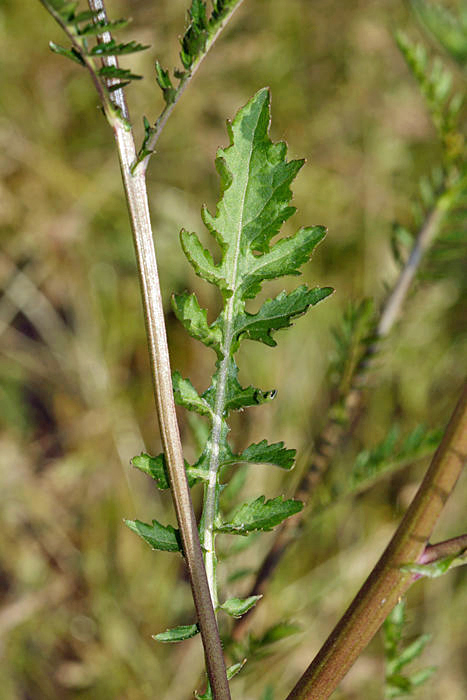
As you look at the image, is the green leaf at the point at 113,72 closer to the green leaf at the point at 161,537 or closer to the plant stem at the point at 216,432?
the plant stem at the point at 216,432

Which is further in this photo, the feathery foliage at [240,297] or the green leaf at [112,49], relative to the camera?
the feathery foliage at [240,297]

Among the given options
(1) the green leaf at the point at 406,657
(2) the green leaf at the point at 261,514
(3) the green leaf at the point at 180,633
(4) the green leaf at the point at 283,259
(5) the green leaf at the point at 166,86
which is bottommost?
(1) the green leaf at the point at 406,657

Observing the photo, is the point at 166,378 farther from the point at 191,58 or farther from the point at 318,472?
the point at 318,472

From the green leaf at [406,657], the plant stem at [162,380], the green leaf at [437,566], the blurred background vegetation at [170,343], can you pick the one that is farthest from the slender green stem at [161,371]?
the blurred background vegetation at [170,343]

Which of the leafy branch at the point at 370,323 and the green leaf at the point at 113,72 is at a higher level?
the green leaf at the point at 113,72

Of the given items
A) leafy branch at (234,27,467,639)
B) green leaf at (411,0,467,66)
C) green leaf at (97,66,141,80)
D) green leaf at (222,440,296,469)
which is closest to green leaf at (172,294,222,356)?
green leaf at (222,440,296,469)

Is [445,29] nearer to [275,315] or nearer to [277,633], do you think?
[275,315]

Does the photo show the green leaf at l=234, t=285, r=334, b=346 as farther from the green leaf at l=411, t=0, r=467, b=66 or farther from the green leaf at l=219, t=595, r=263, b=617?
the green leaf at l=411, t=0, r=467, b=66

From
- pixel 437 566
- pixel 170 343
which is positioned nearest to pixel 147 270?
pixel 437 566
